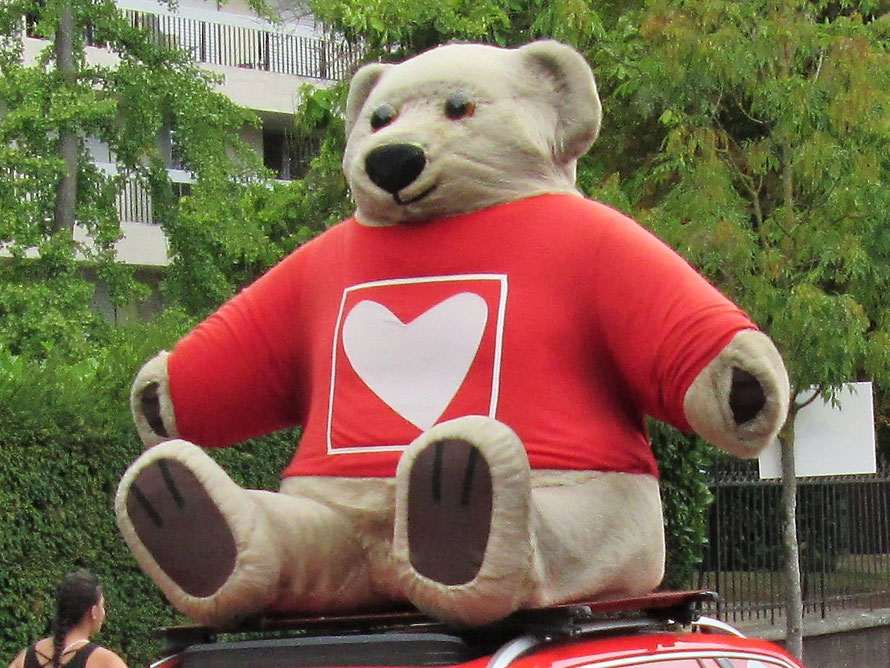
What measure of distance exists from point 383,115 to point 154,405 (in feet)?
3.41

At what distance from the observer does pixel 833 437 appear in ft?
32.4

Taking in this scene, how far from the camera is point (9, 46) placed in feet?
56.6

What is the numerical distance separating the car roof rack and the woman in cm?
184

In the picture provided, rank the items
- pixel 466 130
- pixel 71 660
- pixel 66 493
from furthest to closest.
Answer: pixel 66 493, pixel 71 660, pixel 466 130

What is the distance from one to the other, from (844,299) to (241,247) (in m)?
8.37

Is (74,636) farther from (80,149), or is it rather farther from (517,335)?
(80,149)

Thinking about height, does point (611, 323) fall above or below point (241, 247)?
below

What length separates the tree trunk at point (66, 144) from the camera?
54.4 feet

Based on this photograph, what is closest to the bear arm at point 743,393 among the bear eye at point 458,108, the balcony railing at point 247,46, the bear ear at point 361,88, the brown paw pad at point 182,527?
the bear eye at point 458,108

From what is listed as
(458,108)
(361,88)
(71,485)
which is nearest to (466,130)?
(458,108)

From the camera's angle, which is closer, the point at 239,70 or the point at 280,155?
the point at 239,70

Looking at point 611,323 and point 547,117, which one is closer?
point 611,323

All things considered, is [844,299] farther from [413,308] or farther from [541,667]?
[541,667]

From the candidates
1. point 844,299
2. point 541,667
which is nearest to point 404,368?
point 541,667
